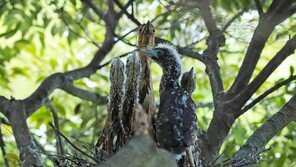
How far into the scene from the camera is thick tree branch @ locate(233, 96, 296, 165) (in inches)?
138

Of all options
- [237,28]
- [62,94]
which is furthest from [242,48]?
[62,94]

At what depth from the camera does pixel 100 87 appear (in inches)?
225

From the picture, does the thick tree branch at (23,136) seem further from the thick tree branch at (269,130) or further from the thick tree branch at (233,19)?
the thick tree branch at (233,19)

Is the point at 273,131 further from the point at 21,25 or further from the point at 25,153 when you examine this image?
the point at 21,25

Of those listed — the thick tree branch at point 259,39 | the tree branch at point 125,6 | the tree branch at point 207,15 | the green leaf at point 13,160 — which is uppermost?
the tree branch at point 125,6

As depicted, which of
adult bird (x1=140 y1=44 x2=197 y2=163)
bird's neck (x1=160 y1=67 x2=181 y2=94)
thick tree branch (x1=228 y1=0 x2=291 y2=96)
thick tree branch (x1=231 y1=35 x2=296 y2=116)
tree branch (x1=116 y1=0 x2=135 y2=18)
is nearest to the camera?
adult bird (x1=140 y1=44 x2=197 y2=163)

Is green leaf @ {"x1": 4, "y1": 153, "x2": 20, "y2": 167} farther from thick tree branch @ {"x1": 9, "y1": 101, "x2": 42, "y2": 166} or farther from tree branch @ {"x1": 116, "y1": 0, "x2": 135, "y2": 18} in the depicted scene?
tree branch @ {"x1": 116, "y1": 0, "x2": 135, "y2": 18}

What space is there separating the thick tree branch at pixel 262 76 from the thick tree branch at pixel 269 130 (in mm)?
182

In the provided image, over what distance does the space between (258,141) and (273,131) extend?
10cm

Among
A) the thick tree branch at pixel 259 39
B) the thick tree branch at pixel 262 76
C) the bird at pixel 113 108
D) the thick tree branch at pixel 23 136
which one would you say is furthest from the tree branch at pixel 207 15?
the thick tree branch at pixel 23 136

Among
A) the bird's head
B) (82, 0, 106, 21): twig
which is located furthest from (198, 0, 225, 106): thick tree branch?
(82, 0, 106, 21): twig

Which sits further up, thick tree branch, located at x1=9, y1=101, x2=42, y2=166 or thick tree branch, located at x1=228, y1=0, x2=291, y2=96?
thick tree branch, located at x1=228, y1=0, x2=291, y2=96

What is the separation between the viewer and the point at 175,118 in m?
2.87

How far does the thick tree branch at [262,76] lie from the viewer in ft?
12.0
